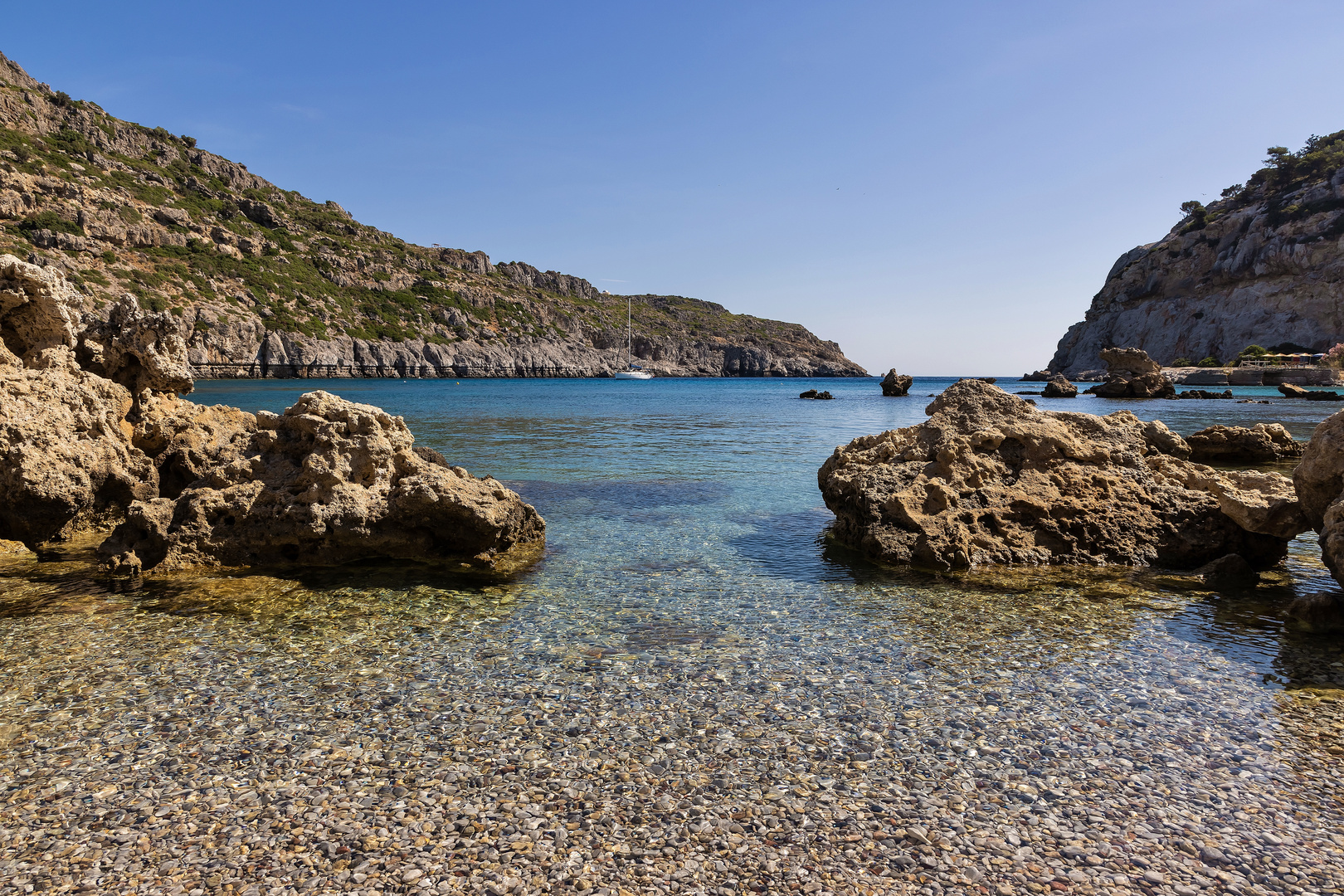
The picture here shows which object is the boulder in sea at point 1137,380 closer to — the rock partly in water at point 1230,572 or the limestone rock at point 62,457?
the rock partly in water at point 1230,572

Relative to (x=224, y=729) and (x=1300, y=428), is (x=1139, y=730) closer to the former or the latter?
(x=224, y=729)

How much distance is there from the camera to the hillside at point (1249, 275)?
306 feet

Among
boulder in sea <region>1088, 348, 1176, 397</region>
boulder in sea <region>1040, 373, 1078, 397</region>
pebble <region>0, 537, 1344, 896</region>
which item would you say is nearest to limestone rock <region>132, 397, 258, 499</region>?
pebble <region>0, 537, 1344, 896</region>

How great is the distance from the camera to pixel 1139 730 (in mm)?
5117

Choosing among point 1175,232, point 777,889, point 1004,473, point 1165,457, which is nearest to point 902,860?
point 777,889

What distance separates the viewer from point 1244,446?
22031 millimetres

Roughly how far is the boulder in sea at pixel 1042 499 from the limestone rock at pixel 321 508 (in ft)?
18.6

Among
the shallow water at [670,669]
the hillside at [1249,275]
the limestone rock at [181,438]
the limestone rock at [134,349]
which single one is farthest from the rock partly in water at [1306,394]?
the limestone rock at [134,349]

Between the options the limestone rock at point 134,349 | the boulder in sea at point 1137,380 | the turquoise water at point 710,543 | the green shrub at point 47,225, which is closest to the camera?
the turquoise water at point 710,543

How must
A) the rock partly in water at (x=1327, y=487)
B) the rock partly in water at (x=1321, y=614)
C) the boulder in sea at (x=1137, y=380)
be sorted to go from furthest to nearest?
the boulder in sea at (x=1137, y=380) → the rock partly in water at (x=1327, y=487) → the rock partly in water at (x=1321, y=614)

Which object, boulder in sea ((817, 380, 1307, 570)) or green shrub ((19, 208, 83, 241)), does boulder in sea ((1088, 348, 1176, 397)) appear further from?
green shrub ((19, 208, 83, 241))

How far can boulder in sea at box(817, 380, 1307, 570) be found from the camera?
31.8ft

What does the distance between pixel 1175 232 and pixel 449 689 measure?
164 metres

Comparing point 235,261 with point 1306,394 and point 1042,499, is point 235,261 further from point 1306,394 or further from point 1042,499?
point 1306,394
